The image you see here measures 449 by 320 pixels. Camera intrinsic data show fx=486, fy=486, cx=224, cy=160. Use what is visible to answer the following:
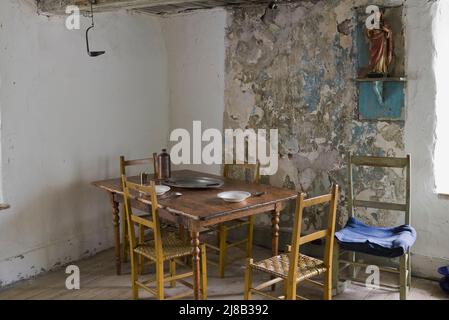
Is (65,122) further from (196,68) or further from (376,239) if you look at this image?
(376,239)

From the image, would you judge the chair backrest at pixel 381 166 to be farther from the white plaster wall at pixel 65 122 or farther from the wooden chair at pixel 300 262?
the white plaster wall at pixel 65 122

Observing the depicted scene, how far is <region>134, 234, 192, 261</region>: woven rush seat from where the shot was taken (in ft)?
10.6

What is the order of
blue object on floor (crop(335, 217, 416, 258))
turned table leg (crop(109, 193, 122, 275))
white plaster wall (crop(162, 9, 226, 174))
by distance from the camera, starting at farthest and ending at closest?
white plaster wall (crop(162, 9, 226, 174)) → turned table leg (crop(109, 193, 122, 275)) → blue object on floor (crop(335, 217, 416, 258))

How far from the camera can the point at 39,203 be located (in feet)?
13.1

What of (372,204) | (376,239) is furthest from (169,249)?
(372,204)

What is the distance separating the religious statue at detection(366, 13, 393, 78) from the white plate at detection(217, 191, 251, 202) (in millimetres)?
1412

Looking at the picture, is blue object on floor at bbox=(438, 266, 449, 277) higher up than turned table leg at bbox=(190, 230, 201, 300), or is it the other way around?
turned table leg at bbox=(190, 230, 201, 300)

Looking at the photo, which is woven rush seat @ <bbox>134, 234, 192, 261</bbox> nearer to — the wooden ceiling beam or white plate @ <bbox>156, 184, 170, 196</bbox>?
white plate @ <bbox>156, 184, 170, 196</bbox>

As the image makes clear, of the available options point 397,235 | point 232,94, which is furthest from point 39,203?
point 397,235

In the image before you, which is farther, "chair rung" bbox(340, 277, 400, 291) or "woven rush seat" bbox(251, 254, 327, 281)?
"chair rung" bbox(340, 277, 400, 291)

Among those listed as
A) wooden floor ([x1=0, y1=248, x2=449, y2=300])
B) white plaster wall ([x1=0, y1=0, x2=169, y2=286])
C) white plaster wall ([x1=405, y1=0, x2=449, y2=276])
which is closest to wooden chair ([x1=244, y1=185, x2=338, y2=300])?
wooden floor ([x1=0, y1=248, x2=449, y2=300])

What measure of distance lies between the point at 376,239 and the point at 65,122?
2.69 m

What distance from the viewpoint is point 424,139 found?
373 cm

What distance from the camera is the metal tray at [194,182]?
374 centimetres
